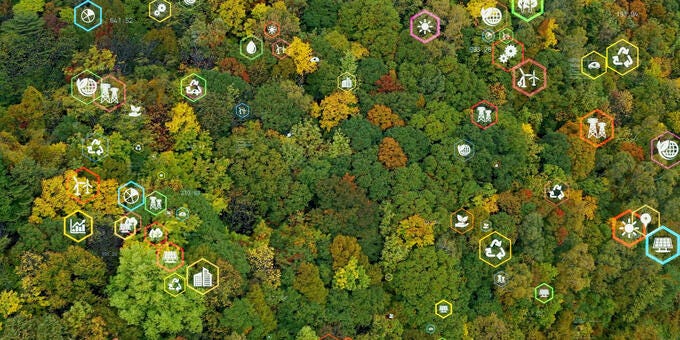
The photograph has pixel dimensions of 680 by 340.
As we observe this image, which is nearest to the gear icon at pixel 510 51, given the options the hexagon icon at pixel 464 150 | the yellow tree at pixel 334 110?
the hexagon icon at pixel 464 150

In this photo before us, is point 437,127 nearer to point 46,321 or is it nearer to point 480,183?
point 480,183

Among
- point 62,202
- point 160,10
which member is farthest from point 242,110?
point 62,202

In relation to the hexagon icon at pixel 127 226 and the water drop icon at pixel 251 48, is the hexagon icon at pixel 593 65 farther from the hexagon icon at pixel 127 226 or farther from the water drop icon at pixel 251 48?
the hexagon icon at pixel 127 226

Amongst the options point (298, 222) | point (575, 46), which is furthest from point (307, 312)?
point (575, 46)

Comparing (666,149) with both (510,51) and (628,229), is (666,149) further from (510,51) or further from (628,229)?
(510,51)

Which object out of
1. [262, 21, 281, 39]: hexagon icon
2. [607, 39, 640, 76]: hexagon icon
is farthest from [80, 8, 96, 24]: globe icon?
[607, 39, 640, 76]: hexagon icon
